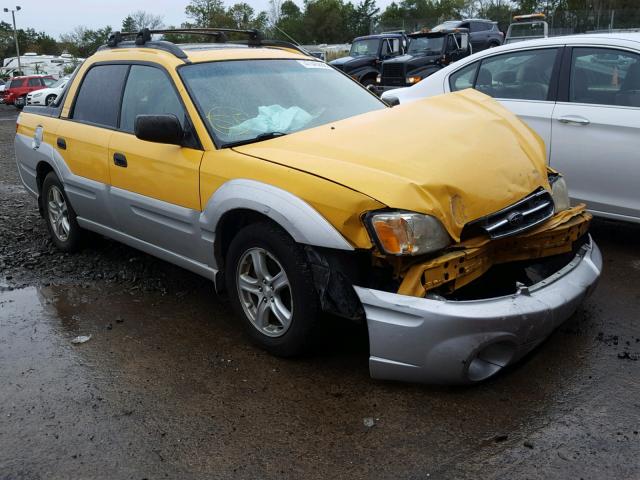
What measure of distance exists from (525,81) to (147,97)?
10.2ft

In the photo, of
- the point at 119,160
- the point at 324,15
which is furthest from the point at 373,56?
the point at 324,15

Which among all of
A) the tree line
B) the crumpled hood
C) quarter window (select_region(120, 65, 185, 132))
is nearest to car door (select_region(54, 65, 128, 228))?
quarter window (select_region(120, 65, 185, 132))

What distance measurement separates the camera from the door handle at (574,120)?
4871 millimetres

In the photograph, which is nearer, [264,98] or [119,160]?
[264,98]

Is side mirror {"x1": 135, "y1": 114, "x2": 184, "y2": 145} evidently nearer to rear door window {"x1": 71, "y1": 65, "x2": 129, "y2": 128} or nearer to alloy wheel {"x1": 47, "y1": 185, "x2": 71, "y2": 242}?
rear door window {"x1": 71, "y1": 65, "x2": 129, "y2": 128}

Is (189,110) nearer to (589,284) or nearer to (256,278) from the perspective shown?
(256,278)

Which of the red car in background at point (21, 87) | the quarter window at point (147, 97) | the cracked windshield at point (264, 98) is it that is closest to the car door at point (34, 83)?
the red car in background at point (21, 87)

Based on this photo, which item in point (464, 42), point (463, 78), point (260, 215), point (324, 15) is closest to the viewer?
point (260, 215)

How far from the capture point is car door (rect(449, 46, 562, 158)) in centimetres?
514

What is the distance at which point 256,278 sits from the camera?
11.9 feet

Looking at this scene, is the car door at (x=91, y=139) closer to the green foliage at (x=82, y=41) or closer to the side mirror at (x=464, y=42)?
the side mirror at (x=464, y=42)

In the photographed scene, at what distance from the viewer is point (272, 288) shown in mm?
3500

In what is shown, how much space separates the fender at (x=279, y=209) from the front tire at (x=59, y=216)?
7.42 ft

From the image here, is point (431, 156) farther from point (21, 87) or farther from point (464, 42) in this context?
point (21, 87)
